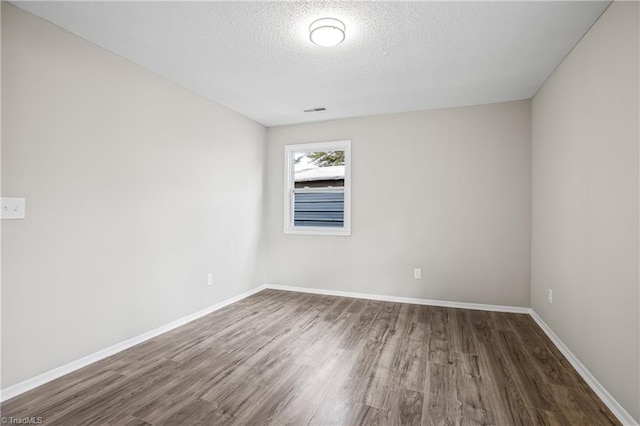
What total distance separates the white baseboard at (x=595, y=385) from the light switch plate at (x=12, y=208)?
3753 mm

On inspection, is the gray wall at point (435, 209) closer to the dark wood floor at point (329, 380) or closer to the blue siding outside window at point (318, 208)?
the blue siding outside window at point (318, 208)

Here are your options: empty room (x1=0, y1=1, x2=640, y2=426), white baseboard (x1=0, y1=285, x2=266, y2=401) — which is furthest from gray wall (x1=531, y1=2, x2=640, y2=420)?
white baseboard (x1=0, y1=285, x2=266, y2=401)

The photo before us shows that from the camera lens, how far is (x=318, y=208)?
4.61 metres

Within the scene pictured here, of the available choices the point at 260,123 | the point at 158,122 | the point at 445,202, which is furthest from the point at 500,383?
the point at 260,123

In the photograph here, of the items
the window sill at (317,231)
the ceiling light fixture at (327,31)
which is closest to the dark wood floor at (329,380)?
the window sill at (317,231)

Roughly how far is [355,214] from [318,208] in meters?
0.60

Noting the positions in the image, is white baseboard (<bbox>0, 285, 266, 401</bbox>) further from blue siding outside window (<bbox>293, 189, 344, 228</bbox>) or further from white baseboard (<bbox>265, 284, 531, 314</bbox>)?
blue siding outside window (<bbox>293, 189, 344, 228</bbox>)

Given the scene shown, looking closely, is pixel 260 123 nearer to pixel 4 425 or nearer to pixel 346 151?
pixel 346 151

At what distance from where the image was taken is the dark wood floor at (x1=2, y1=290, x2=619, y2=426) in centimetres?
179

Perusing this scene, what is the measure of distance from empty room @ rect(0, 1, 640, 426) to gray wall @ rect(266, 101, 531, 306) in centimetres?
→ 3

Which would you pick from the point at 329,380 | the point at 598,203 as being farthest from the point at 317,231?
the point at 598,203

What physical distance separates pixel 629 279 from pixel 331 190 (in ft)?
10.7

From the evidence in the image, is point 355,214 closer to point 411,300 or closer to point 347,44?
point 411,300

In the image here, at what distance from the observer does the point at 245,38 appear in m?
2.34
